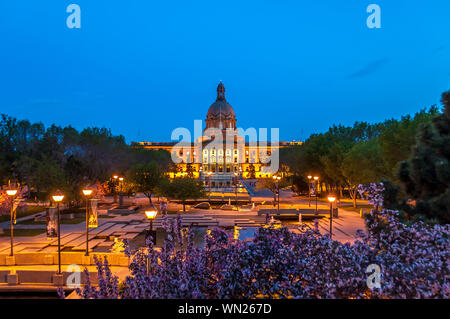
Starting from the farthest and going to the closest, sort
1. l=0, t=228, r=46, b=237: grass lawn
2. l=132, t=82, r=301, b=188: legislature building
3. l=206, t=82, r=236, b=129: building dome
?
l=206, t=82, r=236, b=129: building dome → l=132, t=82, r=301, b=188: legislature building → l=0, t=228, r=46, b=237: grass lawn

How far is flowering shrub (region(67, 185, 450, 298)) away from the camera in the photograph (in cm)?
440

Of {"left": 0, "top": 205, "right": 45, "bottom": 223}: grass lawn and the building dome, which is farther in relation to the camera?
the building dome

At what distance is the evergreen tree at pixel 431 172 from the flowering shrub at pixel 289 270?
3488 mm

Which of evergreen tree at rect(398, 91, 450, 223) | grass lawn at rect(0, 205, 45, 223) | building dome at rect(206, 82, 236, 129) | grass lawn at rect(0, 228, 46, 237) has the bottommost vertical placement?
grass lawn at rect(0, 228, 46, 237)

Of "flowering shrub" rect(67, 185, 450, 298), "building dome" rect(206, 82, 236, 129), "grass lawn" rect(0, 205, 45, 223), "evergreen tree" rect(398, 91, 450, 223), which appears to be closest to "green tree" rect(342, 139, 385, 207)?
"evergreen tree" rect(398, 91, 450, 223)

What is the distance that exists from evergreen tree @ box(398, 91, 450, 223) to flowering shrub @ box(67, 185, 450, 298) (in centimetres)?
349

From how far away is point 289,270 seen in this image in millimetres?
4941

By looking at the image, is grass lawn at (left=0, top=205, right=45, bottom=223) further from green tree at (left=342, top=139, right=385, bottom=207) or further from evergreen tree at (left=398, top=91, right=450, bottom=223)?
green tree at (left=342, top=139, right=385, bottom=207)

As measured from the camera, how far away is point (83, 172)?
34.3 m

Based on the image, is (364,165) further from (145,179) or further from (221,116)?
(221,116)

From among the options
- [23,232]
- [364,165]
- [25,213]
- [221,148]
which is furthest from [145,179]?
[221,148]

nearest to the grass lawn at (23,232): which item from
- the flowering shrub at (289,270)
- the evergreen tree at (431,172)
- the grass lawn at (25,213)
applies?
the grass lawn at (25,213)

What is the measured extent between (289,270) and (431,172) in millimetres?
6891
